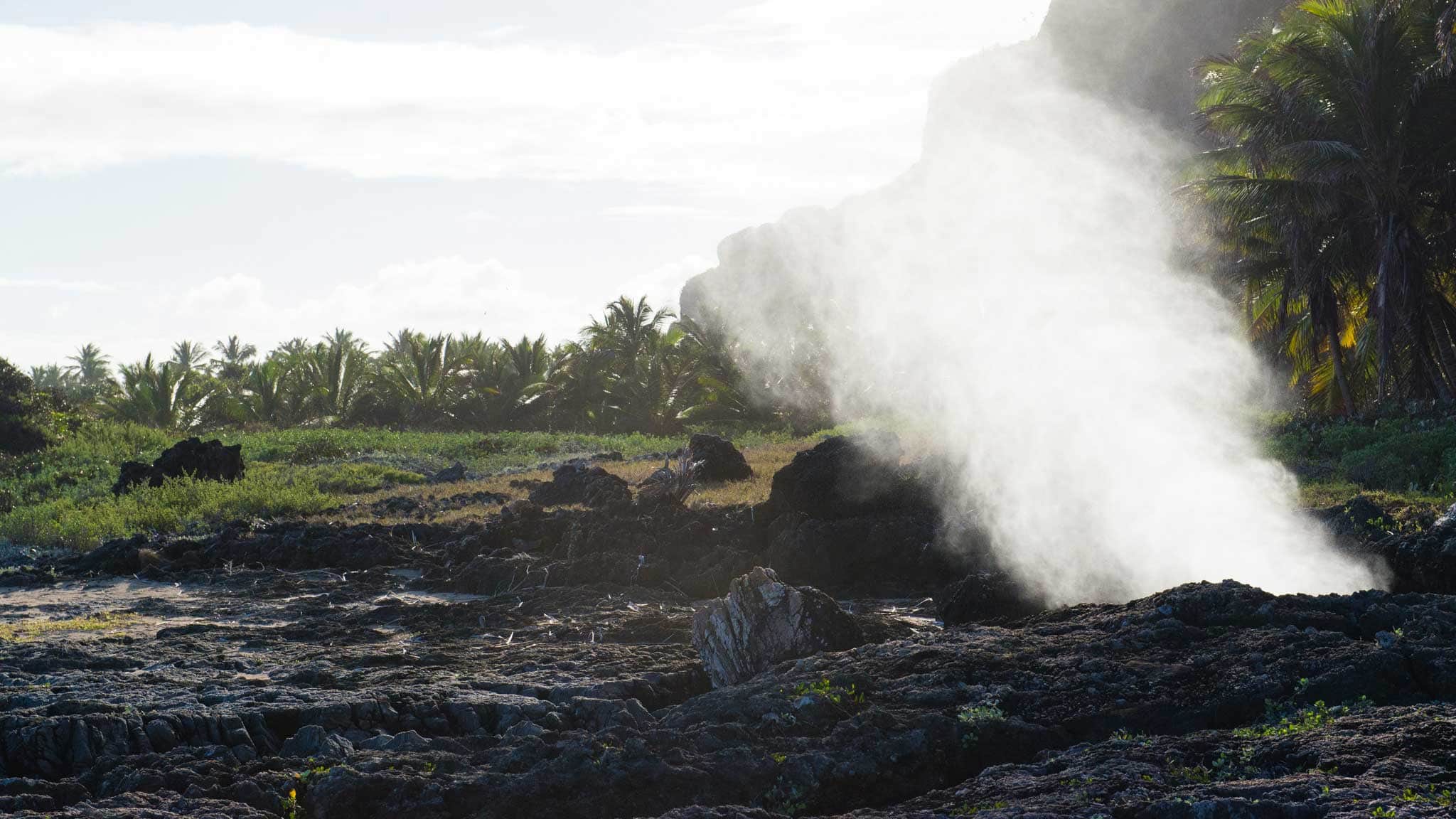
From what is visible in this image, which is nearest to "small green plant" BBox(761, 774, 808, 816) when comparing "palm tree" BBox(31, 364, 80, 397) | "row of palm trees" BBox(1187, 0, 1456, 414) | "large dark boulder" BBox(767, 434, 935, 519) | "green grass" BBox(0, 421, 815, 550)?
"large dark boulder" BBox(767, 434, 935, 519)

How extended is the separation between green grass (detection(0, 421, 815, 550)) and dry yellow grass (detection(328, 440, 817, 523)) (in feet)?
3.53

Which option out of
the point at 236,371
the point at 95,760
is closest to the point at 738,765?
the point at 95,760

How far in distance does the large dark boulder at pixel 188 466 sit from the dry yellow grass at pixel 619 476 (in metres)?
3.39

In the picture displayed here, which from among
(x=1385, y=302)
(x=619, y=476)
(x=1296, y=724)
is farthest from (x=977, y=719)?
(x=619, y=476)

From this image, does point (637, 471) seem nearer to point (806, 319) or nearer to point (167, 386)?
point (806, 319)

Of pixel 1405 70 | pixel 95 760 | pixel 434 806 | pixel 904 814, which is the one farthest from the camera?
pixel 1405 70

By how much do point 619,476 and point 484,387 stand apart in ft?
74.0

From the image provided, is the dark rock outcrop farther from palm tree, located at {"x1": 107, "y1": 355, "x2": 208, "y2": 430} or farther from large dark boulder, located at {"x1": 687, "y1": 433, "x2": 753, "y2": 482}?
palm tree, located at {"x1": 107, "y1": 355, "x2": 208, "y2": 430}

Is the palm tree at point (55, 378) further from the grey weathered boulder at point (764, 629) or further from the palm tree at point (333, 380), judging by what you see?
the grey weathered boulder at point (764, 629)

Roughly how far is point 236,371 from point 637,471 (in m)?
47.5

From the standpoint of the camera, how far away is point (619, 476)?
27250mm

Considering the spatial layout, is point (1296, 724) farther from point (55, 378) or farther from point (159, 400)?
point (55, 378)

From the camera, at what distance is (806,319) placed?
47.9 m

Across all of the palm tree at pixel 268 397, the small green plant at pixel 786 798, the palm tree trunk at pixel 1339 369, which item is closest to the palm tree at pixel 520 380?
the palm tree at pixel 268 397
